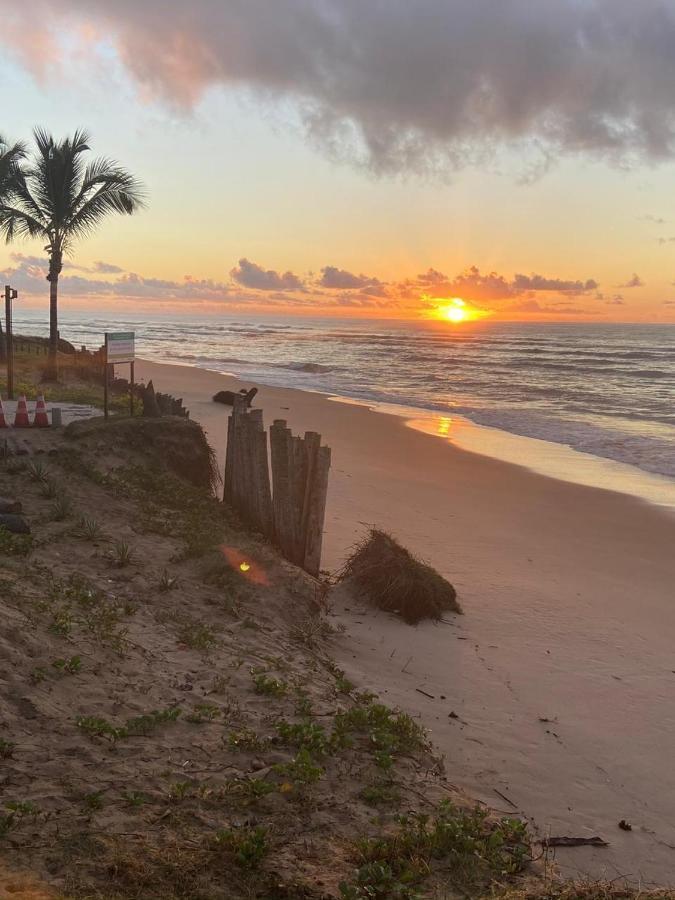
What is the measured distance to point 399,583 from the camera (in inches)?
295

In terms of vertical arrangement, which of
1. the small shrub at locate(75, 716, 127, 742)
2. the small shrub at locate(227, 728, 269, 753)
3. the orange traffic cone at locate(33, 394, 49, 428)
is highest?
the orange traffic cone at locate(33, 394, 49, 428)

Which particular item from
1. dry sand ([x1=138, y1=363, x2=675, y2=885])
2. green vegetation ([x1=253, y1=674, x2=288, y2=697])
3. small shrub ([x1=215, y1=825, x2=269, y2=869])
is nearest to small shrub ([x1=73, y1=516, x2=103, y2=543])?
dry sand ([x1=138, y1=363, x2=675, y2=885])

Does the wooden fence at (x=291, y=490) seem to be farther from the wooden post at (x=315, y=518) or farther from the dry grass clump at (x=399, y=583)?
the dry grass clump at (x=399, y=583)

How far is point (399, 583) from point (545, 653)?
167 cm

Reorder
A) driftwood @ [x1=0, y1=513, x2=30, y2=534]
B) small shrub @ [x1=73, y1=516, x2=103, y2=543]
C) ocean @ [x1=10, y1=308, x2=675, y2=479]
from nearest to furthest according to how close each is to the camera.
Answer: driftwood @ [x1=0, y1=513, x2=30, y2=534], small shrub @ [x1=73, y1=516, x2=103, y2=543], ocean @ [x1=10, y1=308, x2=675, y2=479]

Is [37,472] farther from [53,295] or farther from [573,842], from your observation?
[53,295]

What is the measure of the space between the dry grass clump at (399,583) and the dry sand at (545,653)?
0.21 meters

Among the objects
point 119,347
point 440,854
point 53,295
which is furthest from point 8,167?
point 440,854

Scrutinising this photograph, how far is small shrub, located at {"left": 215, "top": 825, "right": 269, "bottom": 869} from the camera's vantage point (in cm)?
327

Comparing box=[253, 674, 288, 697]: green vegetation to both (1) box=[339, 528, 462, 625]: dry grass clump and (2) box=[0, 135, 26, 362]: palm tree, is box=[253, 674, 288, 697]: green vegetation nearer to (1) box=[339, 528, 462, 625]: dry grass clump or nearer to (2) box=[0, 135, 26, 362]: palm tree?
(1) box=[339, 528, 462, 625]: dry grass clump

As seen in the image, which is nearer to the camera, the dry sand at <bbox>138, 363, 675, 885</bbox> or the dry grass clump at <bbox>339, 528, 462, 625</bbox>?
the dry sand at <bbox>138, 363, 675, 885</bbox>

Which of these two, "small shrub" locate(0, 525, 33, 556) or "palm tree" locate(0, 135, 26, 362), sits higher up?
"palm tree" locate(0, 135, 26, 362)

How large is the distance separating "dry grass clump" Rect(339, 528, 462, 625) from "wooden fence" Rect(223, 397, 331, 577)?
0.65 metres

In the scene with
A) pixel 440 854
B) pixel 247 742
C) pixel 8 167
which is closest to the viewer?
pixel 440 854
